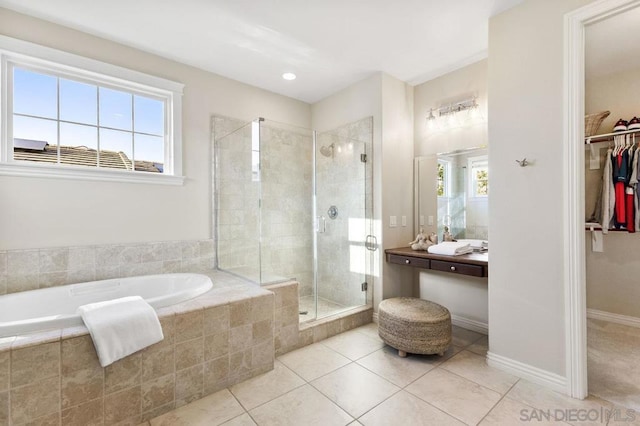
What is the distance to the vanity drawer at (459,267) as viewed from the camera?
7.38 feet

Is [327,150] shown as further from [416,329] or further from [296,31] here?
[416,329]

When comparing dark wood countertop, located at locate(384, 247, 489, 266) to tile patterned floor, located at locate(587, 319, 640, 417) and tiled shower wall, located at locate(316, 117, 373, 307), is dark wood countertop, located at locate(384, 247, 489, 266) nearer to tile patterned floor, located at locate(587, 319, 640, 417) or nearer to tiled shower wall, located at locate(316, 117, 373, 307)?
tiled shower wall, located at locate(316, 117, 373, 307)

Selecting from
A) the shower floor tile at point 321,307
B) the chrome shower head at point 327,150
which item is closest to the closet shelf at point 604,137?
the chrome shower head at point 327,150

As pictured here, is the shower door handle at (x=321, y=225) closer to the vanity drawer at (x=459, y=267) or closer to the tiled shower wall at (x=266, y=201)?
the tiled shower wall at (x=266, y=201)

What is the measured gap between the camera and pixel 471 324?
2.79 metres

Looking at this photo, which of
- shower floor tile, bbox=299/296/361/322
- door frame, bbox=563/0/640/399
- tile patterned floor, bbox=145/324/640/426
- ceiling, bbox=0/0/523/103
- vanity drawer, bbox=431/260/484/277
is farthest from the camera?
shower floor tile, bbox=299/296/361/322

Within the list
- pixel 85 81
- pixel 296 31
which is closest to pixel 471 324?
pixel 296 31

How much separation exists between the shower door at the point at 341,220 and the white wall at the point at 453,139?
693 millimetres

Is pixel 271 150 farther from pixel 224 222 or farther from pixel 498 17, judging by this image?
pixel 498 17

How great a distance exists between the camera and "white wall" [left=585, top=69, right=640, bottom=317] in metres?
2.74

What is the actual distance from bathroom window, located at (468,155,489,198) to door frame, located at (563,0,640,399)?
929 mm

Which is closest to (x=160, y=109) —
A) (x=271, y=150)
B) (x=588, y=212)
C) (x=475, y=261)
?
(x=271, y=150)

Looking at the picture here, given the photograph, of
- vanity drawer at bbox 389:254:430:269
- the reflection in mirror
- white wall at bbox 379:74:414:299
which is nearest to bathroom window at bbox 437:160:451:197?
the reflection in mirror

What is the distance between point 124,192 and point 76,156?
0.43m
